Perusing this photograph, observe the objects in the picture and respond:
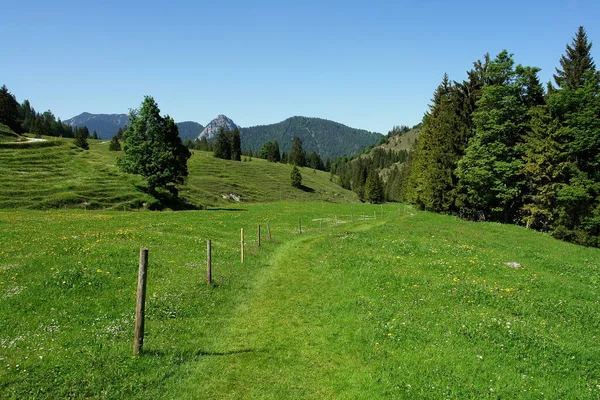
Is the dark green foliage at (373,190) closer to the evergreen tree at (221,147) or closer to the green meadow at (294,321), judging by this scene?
the evergreen tree at (221,147)

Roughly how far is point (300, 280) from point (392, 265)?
5.98m

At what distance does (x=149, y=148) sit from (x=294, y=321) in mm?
60267

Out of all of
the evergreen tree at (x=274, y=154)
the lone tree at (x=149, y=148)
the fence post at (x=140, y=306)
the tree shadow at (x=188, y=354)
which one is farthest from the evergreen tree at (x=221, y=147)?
the tree shadow at (x=188, y=354)

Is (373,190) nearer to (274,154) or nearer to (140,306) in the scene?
(274,154)

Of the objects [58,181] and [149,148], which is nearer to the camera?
[149,148]

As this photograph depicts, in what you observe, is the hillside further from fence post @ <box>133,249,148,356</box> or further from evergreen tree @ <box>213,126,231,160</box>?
fence post @ <box>133,249,148,356</box>

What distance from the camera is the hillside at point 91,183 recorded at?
5988cm

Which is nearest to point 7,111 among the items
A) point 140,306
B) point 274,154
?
point 274,154

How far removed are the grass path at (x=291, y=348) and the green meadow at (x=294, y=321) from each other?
0.06 m

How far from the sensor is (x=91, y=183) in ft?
229

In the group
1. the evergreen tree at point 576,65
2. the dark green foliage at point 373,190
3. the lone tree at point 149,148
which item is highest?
the evergreen tree at point 576,65

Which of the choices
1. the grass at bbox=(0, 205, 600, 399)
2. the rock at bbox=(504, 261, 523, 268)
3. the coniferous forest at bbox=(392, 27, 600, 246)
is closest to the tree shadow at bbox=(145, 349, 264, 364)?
the grass at bbox=(0, 205, 600, 399)

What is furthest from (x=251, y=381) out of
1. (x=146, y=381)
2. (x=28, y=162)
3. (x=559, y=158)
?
(x=28, y=162)

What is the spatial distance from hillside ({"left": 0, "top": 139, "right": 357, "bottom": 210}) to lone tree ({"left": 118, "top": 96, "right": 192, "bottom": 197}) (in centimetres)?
498
